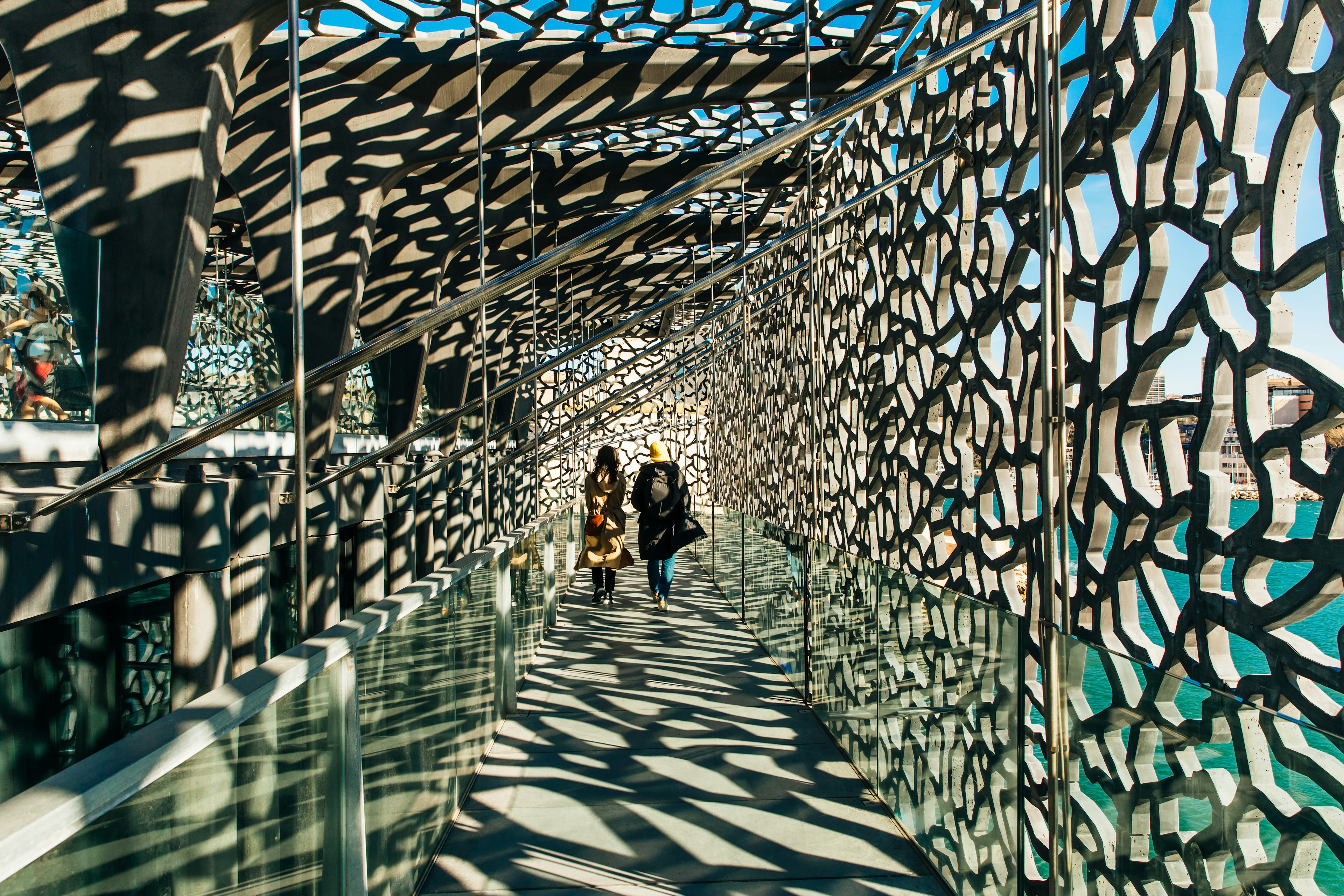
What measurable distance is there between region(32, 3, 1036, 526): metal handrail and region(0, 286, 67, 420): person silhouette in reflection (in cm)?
140

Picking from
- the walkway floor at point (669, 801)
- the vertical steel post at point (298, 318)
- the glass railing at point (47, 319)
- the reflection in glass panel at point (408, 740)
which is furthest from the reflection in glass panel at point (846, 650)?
the glass railing at point (47, 319)

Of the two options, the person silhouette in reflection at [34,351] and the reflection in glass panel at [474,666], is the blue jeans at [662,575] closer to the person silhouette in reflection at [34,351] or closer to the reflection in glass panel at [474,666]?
the reflection in glass panel at [474,666]

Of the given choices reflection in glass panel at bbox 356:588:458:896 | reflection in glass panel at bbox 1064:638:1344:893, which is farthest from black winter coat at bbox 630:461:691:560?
reflection in glass panel at bbox 1064:638:1344:893

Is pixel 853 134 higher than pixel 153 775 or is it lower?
higher

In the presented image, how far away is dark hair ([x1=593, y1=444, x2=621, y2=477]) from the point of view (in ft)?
29.2

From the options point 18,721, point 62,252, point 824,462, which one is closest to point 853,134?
point 824,462

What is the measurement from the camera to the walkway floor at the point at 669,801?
3.21 meters

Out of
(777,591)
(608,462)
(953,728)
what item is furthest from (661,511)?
(953,728)

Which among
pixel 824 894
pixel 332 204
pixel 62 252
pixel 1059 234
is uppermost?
pixel 332 204

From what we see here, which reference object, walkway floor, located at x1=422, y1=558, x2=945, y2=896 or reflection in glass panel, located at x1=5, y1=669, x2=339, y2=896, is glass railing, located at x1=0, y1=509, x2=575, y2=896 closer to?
reflection in glass panel, located at x1=5, y1=669, x2=339, y2=896

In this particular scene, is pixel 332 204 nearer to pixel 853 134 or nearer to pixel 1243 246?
pixel 853 134

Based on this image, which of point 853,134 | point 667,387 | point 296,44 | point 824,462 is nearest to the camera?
point 296,44

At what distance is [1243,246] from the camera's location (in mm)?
2840

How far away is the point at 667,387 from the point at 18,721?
6104 millimetres
